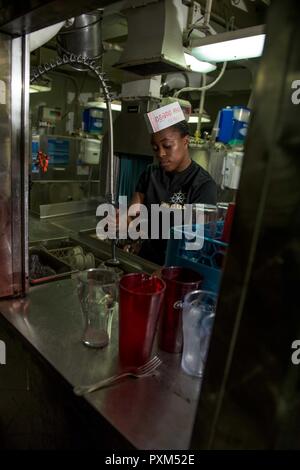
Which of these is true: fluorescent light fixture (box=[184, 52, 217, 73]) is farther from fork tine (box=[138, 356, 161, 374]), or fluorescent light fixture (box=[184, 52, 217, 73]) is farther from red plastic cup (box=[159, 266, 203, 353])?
fork tine (box=[138, 356, 161, 374])

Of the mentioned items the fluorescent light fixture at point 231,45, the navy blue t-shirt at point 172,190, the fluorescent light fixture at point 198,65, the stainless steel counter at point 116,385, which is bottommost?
the stainless steel counter at point 116,385

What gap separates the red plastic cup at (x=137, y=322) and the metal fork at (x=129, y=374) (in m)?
0.02

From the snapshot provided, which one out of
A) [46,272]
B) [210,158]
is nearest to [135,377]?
[46,272]

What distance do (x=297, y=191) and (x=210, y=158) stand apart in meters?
2.40

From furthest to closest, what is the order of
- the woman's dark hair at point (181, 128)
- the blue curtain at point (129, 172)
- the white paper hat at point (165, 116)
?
the blue curtain at point (129, 172), the woman's dark hair at point (181, 128), the white paper hat at point (165, 116)

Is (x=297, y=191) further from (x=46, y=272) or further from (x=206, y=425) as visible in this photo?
(x=46, y=272)

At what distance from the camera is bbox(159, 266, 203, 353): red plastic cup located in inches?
33.7

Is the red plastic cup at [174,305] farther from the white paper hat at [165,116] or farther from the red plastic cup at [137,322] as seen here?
the white paper hat at [165,116]

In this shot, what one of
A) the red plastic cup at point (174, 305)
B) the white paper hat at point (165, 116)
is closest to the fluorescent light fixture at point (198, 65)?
the white paper hat at point (165, 116)

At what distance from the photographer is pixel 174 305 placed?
859mm

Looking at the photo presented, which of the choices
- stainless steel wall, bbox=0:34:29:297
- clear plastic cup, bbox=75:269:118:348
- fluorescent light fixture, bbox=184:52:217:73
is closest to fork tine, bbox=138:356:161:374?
clear plastic cup, bbox=75:269:118:348

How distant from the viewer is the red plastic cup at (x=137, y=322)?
2.51ft

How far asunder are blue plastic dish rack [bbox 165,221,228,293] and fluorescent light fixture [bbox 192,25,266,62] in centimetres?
107

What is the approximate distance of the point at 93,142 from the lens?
3729 millimetres
